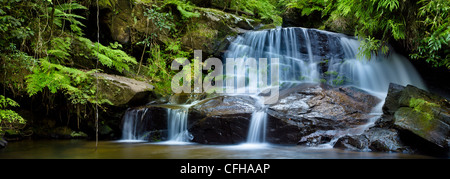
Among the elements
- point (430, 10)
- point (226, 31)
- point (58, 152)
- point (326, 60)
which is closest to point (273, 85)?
point (326, 60)

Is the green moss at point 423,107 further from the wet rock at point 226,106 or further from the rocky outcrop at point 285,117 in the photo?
the wet rock at point 226,106

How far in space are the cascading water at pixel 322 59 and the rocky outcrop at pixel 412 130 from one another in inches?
101

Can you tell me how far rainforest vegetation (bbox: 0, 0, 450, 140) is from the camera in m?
5.03

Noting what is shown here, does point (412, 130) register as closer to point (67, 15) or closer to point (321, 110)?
point (321, 110)

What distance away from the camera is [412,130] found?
4.43 m

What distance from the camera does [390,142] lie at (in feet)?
15.5

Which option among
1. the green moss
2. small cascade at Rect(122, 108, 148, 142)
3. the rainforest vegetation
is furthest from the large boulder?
the green moss

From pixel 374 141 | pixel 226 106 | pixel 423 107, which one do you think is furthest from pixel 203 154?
pixel 423 107

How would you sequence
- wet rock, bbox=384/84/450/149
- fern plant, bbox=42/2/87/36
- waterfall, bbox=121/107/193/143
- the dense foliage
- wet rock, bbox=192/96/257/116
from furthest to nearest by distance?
waterfall, bbox=121/107/193/143 → fern plant, bbox=42/2/87/36 → wet rock, bbox=192/96/257/116 → the dense foliage → wet rock, bbox=384/84/450/149

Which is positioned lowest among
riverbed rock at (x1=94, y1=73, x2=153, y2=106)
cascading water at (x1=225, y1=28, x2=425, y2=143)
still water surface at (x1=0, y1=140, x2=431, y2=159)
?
still water surface at (x1=0, y1=140, x2=431, y2=159)

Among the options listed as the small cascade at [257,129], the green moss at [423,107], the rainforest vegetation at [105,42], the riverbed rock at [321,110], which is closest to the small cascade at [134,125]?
the rainforest vegetation at [105,42]

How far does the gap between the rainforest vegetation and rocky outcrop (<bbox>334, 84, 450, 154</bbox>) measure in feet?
3.62

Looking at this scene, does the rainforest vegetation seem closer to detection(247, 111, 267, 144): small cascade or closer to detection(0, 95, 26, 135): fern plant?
detection(0, 95, 26, 135): fern plant

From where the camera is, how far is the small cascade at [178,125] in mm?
6559
